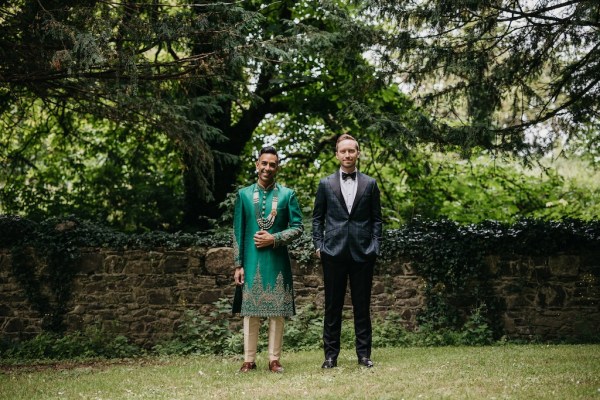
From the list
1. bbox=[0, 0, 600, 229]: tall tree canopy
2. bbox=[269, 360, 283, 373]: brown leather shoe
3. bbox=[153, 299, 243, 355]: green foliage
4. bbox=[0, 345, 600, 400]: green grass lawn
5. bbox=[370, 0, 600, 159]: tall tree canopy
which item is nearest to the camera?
bbox=[0, 345, 600, 400]: green grass lawn

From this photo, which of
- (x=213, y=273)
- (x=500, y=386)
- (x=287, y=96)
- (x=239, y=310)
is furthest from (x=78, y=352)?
(x=287, y=96)

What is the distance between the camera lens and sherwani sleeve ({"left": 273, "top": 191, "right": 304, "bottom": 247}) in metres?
5.72

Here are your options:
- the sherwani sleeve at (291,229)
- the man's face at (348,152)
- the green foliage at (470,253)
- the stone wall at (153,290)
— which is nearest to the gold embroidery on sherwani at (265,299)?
the sherwani sleeve at (291,229)

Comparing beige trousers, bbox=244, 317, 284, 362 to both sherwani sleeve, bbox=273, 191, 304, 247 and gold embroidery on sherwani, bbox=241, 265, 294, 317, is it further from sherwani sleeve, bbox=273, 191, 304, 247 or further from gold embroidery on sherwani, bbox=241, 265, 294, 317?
sherwani sleeve, bbox=273, 191, 304, 247

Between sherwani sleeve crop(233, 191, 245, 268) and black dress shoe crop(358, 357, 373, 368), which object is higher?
sherwani sleeve crop(233, 191, 245, 268)

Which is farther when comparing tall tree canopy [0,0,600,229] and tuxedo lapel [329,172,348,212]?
tall tree canopy [0,0,600,229]

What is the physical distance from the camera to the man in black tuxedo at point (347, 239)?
5699 mm

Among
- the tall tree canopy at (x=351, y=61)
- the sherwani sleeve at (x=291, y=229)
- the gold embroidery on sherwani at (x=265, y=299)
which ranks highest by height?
the tall tree canopy at (x=351, y=61)

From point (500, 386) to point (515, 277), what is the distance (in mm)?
4231

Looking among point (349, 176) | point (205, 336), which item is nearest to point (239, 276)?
point (349, 176)

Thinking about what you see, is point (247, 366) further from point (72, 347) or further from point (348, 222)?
point (72, 347)

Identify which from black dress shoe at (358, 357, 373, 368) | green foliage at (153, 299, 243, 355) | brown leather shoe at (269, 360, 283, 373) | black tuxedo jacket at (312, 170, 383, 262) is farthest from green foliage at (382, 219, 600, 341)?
brown leather shoe at (269, 360, 283, 373)

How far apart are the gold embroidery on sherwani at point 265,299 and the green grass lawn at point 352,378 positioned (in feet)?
1.73

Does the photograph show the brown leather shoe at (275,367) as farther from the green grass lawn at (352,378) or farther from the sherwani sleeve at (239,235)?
the sherwani sleeve at (239,235)
